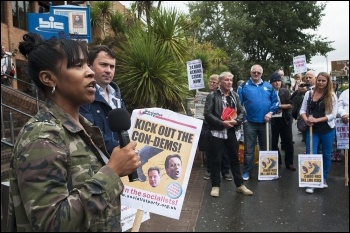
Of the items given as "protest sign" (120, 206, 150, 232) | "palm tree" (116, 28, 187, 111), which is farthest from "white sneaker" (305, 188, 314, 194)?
"protest sign" (120, 206, 150, 232)

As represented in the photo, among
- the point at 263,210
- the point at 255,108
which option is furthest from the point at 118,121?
the point at 255,108

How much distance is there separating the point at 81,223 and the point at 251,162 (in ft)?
18.3

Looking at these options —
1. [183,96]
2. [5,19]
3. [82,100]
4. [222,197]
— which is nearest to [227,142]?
[222,197]

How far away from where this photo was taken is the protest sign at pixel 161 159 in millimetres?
2750

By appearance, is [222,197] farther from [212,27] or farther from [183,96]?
[212,27]

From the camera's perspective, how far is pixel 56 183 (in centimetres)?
131

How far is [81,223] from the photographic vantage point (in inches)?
53.6

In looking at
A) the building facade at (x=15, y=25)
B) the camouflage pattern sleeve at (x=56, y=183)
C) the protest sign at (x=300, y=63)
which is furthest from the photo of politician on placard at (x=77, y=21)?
the building facade at (x=15, y=25)

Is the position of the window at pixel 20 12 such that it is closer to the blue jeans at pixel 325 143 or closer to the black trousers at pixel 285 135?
the black trousers at pixel 285 135

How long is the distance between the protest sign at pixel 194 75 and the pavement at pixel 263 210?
7.94 ft

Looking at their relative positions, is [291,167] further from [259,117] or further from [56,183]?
[56,183]

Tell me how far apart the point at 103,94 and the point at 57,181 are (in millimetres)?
1821

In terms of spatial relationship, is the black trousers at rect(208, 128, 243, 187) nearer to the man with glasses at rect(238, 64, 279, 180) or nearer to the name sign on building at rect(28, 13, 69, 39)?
the man with glasses at rect(238, 64, 279, 180)

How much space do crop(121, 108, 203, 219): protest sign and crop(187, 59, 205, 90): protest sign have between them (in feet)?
17.9
